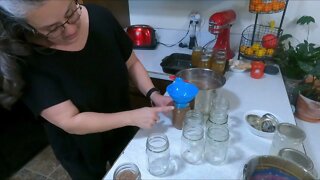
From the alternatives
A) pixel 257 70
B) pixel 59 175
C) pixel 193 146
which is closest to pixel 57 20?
pixel 193 146

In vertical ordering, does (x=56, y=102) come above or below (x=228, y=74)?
above

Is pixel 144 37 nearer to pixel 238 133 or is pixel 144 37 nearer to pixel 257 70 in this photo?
pixel 257 70

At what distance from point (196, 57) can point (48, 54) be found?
2.63ft

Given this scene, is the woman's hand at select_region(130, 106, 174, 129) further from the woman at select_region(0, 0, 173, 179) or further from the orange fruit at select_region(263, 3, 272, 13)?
the orange fruit at select_region(263, 3, 272, 13)

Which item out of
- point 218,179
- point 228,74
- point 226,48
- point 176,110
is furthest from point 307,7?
point 218,179

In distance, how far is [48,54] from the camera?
76cm

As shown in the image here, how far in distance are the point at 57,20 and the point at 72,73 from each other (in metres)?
0.20

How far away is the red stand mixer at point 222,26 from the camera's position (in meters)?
1.39

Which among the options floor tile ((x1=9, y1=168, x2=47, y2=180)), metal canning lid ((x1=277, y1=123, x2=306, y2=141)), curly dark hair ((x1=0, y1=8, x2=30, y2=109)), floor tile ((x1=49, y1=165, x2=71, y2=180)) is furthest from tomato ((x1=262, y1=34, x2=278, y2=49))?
floor tile ((x1=9, y1=168, x2=47, y2=180))

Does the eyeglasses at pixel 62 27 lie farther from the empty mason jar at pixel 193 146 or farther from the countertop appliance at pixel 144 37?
the countertop appliance at pixel 144 37

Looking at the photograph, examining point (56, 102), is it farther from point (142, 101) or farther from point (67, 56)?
point (142, 101)

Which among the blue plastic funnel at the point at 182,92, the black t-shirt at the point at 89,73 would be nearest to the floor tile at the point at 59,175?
the black t-shirt at the point at 89,73

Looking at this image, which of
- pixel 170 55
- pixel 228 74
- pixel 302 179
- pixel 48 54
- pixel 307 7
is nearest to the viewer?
pixel 302 179

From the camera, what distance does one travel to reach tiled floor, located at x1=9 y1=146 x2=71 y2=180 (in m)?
1.74
